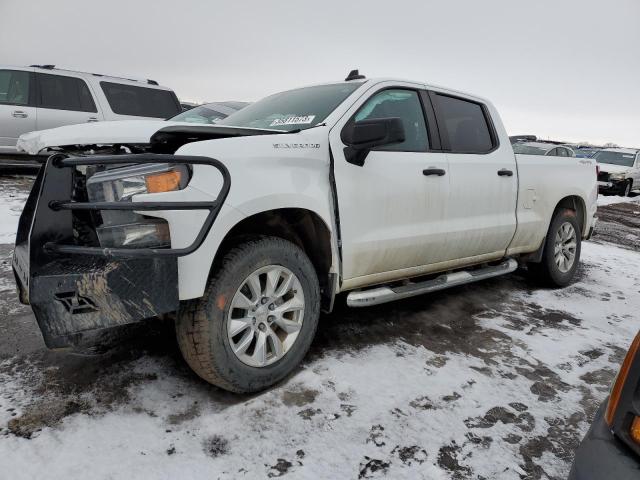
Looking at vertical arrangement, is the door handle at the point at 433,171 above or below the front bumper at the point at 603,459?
above

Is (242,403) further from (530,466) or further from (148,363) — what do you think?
(530,466)

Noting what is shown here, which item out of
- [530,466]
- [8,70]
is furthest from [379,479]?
[8,70]

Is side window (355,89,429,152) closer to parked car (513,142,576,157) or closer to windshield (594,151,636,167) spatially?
parked car (513,142,576,157)

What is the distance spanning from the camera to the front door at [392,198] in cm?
281

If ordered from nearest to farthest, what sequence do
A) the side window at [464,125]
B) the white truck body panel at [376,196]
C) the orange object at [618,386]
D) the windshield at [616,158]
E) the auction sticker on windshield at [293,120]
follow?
the orange object at [618,386] < the white truck body panel at [376,196] < the auction sticker on windshield at [293,120] < the side window at [464,125] < the windshield at [616,158]

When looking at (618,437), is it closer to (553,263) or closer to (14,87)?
(553,263)

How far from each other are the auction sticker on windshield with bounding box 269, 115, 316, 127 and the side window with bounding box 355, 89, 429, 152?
0.35 metres

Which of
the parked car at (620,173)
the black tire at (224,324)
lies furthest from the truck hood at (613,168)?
the black tire at (224,324)

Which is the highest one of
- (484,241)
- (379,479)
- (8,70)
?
(8,70)

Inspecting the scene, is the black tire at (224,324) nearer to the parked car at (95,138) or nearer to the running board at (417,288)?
the running board at (417,288)

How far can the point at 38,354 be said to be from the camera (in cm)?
271

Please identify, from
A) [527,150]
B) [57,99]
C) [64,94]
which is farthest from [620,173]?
[57,99]

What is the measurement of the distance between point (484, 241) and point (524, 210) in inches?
25.9

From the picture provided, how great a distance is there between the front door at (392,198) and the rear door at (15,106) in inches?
277
